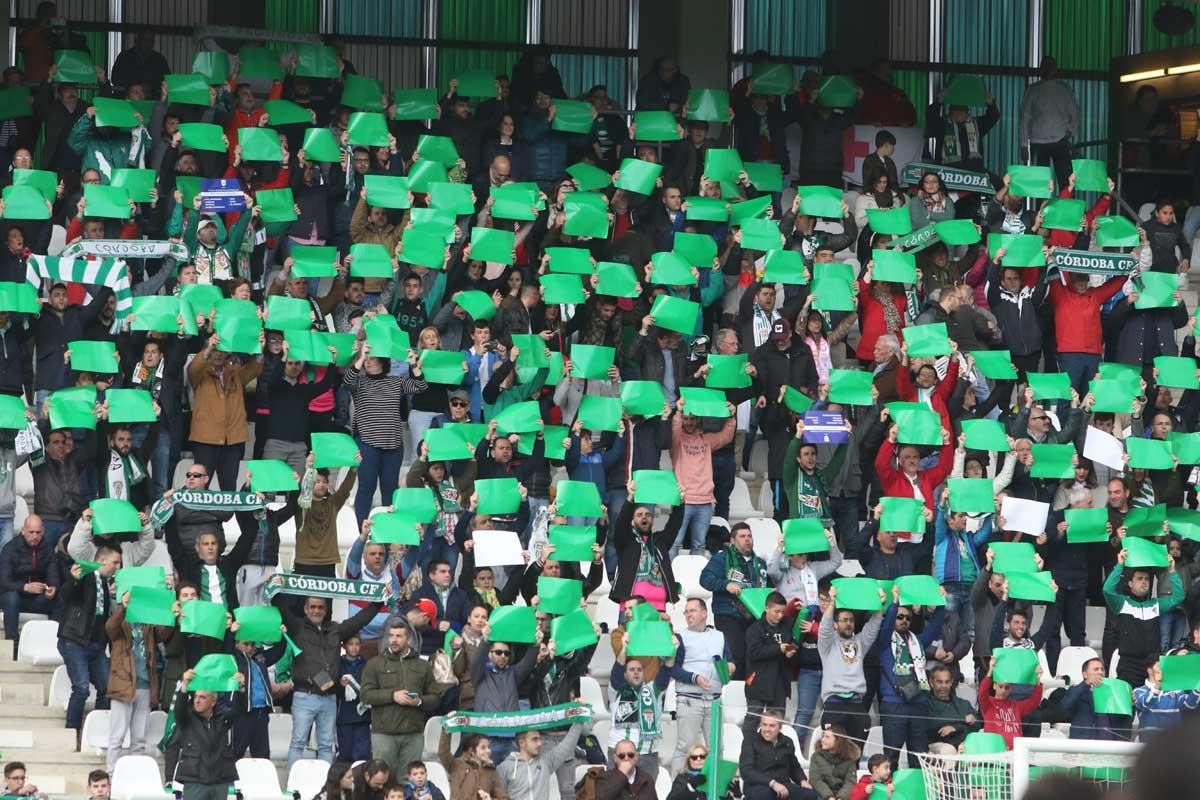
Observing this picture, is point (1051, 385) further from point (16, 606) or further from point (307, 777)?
point (16, 606)

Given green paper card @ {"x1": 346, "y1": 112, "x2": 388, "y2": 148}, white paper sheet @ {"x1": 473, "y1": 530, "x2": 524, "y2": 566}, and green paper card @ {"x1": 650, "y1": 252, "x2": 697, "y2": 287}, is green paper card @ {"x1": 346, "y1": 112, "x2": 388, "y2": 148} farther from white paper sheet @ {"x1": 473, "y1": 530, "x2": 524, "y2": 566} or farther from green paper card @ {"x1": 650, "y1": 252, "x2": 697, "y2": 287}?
white paper sheet @ {"x1": 473, "y1": 530, "x2": 524, "y2": 566}

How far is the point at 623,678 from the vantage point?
1133cm

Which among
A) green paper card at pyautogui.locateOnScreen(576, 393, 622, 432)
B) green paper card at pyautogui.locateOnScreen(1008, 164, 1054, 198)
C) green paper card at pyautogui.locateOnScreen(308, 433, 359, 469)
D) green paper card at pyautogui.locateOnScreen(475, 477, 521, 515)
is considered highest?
green paper card at pyautogui.locateOnScreen(1008, 164, 1054, 198)

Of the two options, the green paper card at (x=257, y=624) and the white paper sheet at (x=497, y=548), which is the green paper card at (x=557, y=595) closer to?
the white paper sheet at (x=497, y=548)

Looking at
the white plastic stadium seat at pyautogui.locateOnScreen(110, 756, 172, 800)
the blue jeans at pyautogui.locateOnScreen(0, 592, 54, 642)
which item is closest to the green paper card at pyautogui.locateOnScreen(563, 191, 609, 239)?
the blue jeans at pyautogui.locateOnScreen(0, 592, 54, 642)

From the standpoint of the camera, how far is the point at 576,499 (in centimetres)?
1234

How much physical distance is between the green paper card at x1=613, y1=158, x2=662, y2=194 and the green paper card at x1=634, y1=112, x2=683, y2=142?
104 cm

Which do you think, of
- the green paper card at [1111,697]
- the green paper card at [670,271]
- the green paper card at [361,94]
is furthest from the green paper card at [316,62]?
the green paper card at [1111,697]

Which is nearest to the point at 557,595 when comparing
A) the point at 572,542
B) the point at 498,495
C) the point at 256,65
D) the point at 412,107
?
the point at 572,542

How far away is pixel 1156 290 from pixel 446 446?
17.4 ft

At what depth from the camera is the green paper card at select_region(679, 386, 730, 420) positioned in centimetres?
1317

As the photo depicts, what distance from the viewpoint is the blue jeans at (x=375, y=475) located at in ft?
42.2

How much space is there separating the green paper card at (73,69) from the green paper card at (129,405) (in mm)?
4263

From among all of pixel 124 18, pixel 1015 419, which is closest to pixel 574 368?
pixel 1015 419
